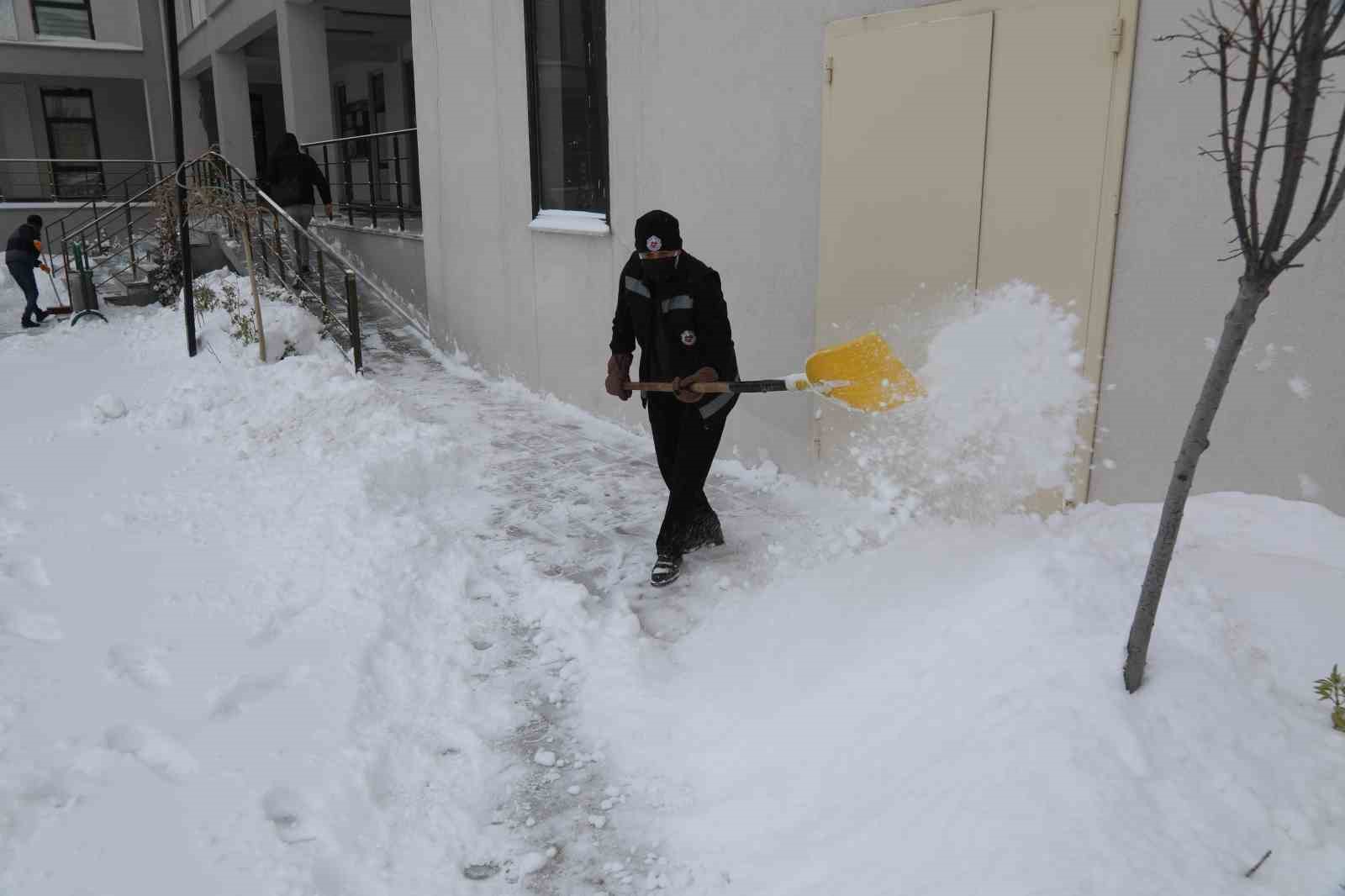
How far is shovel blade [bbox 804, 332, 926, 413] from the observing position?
4074 mm

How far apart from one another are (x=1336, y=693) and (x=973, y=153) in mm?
2733

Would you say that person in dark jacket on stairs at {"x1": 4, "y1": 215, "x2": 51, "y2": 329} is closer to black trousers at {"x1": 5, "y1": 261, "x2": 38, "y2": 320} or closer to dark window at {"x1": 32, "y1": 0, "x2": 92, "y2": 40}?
black trousers at {"x1": 5, "y1": 261, "x2": 38, "y2": 320}

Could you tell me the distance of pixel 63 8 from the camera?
74.6 feet

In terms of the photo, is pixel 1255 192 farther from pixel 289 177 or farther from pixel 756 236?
pixel 289 177

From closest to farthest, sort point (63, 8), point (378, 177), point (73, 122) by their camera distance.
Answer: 1. point (378, 177)
2. point (63, 8)
3. point (73, 122)

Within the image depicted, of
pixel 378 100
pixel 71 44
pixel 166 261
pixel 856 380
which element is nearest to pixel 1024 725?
pixel 856 380

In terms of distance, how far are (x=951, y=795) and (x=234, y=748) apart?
2.36m

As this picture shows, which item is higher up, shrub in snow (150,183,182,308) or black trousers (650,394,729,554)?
shrub in snow (150,183,182,308)

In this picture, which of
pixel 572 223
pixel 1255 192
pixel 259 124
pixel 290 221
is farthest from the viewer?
pixel 259 124

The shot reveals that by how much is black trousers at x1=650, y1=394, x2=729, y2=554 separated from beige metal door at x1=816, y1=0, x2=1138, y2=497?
3.81 feet

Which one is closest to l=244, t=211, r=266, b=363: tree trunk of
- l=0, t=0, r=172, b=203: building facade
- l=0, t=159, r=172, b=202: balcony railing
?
l=0, t=159, r=172, b=202: balcony railing

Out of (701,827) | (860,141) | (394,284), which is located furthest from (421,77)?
(701,827)

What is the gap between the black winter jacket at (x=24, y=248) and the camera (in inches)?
487

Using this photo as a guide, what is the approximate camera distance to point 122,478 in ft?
19.4
